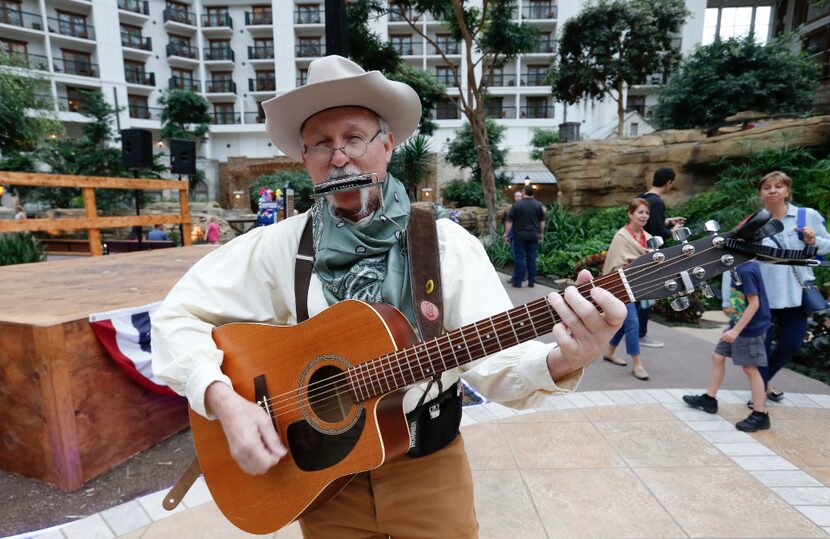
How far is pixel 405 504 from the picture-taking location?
4.30 feet

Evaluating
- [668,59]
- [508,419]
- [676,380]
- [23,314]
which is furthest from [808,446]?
[668,59]

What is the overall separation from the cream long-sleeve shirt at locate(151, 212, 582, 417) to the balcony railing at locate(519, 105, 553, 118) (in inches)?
1396

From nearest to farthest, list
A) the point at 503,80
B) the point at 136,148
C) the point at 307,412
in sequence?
the point at 307,412 → the point at 136,148 → the point at 503,80

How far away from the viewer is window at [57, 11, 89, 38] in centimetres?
3050

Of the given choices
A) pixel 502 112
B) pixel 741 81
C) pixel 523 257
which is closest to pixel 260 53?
pixel 502 112

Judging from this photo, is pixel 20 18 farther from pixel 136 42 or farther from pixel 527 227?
pixel 527 227

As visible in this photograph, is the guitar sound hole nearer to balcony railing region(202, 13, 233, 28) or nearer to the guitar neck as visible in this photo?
the guitar neck

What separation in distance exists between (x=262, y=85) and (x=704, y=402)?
129ft

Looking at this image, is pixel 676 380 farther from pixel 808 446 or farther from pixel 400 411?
pixel 400 411

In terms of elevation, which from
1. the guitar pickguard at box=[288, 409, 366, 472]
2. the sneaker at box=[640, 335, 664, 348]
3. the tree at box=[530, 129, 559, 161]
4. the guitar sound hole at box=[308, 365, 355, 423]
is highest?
the tree at box=[530, 129, 559, 161]

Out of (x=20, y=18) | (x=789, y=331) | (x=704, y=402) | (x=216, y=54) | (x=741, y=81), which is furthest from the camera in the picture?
(x=216, y=54)

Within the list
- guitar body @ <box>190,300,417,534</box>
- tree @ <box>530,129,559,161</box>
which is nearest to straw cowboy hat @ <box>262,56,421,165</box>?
guitar body @ <box>190,300,417,534</box>

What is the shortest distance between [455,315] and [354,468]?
534 millimetres

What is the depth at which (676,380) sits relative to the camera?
4.36m
